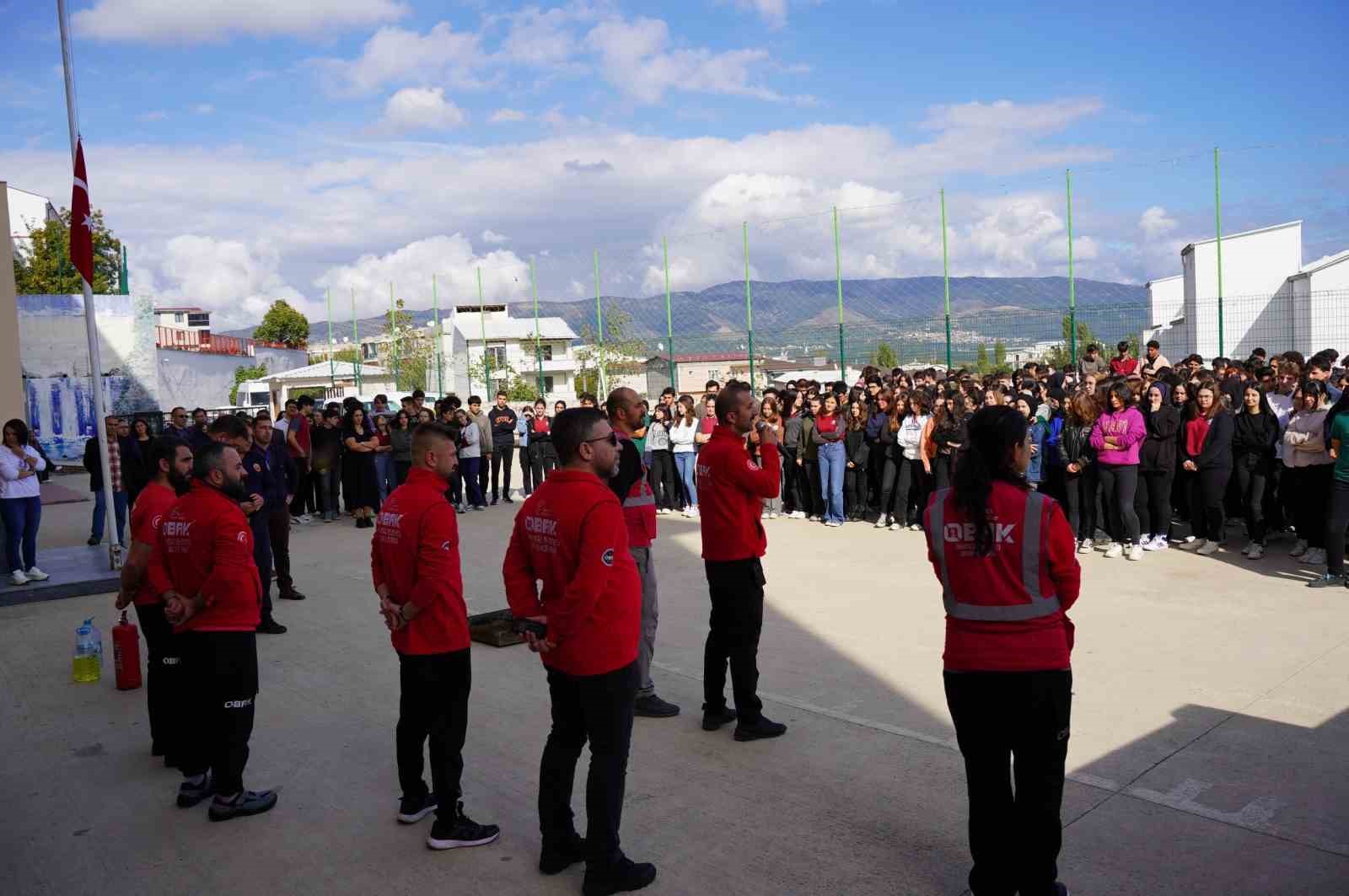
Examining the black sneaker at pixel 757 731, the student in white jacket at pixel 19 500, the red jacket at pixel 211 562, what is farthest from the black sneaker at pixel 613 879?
the student in white jacket at pixel 19 500

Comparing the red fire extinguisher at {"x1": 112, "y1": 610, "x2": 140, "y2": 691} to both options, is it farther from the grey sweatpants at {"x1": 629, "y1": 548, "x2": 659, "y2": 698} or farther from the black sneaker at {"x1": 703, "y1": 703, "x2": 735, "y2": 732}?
the black sneaker at {"x1": 703, "y1": 703, "x2": 735, "y2": 732}

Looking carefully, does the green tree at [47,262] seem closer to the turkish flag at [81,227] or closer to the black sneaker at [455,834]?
the turkish flag at [81,227]

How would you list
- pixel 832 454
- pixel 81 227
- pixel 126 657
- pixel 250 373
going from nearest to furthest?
pixel 126 657, pixel 81 227, pixel 832 454, pixel 250 373

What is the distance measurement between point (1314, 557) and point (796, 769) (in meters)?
6.78

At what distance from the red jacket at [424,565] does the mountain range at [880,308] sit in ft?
55.7

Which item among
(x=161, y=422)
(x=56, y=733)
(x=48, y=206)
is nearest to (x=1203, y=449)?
Result: (x=56, y=733)

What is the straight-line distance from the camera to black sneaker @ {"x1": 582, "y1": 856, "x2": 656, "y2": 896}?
404 centimetres

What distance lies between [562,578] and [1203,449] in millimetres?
8313

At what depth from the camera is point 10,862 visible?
470 cm

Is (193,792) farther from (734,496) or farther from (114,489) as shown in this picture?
(114,489)

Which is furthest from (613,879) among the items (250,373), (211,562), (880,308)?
(250,373)

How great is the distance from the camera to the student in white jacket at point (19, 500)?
35.9 ft

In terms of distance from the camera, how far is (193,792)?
5250 millimetres

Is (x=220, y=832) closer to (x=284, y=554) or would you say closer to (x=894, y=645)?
(x=894, y=645)
